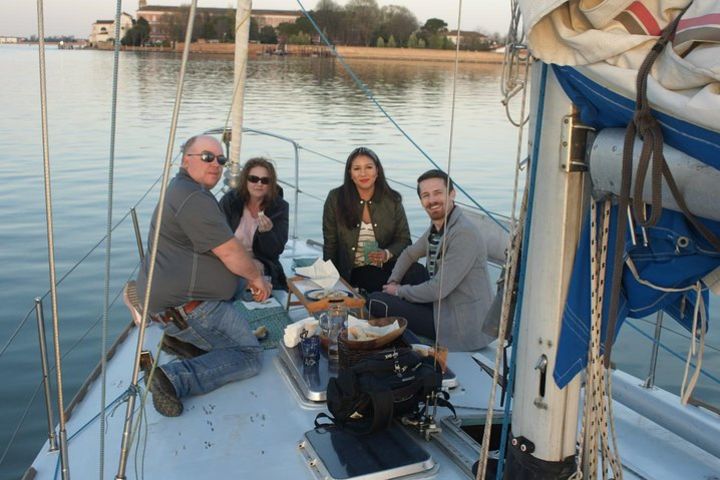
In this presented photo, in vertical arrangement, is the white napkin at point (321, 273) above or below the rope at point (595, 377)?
below

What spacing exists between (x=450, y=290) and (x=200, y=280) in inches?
45.0

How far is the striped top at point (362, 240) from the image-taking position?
4.53 m

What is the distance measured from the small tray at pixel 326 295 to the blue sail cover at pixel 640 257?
6.78 ft

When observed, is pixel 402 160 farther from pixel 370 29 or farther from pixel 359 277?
pixel 370 29

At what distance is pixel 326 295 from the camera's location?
3.70 meters

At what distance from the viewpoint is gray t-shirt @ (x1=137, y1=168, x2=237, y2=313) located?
10.1 ft

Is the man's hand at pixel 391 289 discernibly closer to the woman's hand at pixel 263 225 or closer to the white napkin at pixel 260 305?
the white napkin at pixel 260 305

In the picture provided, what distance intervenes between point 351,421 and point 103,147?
11807 mm

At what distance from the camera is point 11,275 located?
6.76 metres

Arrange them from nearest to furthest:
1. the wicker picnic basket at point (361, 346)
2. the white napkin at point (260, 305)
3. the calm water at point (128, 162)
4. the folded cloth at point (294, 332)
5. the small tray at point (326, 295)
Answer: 1. the wicker picnic basket at point (361, 346)
2. the folded cloth at point (294, 332)
3. the small tray at point (326, 295)
4. the white napkin at point (260, 305)
5. the calm water at point (128, 162)

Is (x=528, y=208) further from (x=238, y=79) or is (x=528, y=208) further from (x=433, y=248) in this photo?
(x=238, y=79)

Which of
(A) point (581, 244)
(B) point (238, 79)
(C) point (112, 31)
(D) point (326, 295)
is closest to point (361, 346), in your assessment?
(D) point (326, 295)

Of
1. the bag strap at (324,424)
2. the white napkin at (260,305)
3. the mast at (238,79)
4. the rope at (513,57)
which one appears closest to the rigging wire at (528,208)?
the rope at (513,57)

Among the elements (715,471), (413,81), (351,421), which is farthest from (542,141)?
(413,81)
